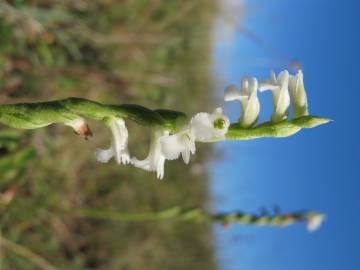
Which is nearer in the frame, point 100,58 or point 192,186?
point 100,58

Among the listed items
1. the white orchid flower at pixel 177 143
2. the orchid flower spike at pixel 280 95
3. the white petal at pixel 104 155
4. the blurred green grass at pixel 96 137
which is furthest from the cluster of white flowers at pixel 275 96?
the blurred green grass at pixel 96 137

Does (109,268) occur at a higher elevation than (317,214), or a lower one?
higher

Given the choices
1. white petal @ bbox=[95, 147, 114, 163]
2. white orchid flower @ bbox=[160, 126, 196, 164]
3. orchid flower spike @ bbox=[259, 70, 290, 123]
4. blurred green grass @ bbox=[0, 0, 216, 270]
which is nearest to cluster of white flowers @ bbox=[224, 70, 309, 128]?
orchid flower spike @ bbox=[259, 70, 290, 123]

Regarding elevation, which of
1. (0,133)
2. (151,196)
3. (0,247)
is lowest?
(0,247)

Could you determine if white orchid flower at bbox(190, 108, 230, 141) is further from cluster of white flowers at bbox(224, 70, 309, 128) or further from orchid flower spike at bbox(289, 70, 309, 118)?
orchid flower spike at bbox(289, 70, 309, 118)

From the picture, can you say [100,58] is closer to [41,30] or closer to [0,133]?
[41,30]

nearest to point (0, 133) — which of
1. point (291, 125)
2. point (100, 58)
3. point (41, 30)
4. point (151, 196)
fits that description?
point (41, 30)

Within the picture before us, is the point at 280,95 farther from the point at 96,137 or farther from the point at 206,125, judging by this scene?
the point at 96,137
